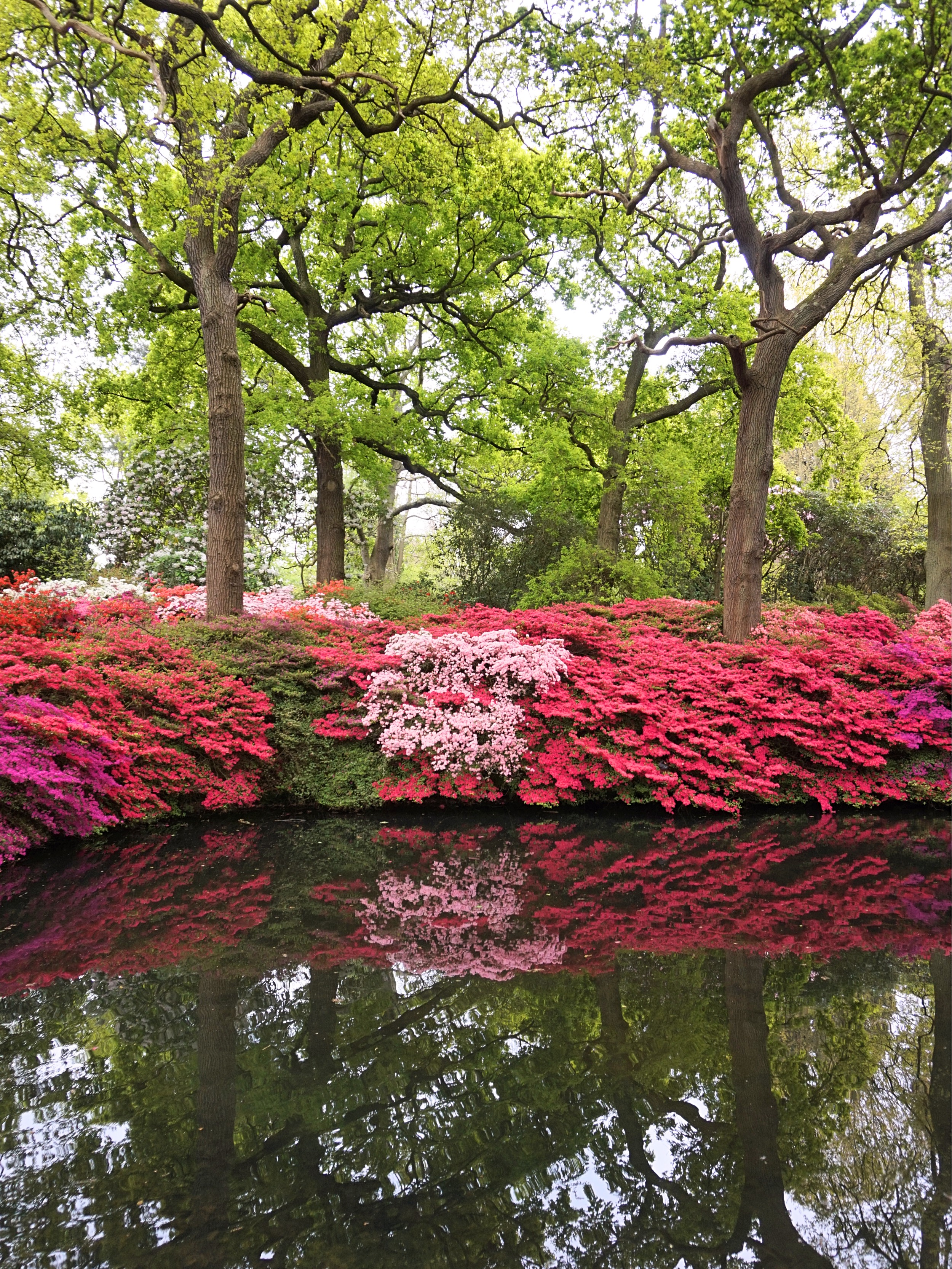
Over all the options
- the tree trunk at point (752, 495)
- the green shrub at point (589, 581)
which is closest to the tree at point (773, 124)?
the tree trunk at point (752, 495)

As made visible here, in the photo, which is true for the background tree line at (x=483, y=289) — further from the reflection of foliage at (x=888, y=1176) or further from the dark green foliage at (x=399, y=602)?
the reflection of foliage at (x=888, y=1176)

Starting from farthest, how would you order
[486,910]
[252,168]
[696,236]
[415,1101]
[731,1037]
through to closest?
[696,236]
[252,168]
[486,910]
[731,1037]
[415,1101]

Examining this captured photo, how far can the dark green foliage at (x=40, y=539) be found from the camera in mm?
13328

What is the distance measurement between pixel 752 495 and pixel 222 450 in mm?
5791

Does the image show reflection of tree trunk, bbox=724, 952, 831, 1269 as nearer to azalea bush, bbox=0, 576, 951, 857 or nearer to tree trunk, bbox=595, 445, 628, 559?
azalea bush, bbox=0, 576, 951, 857

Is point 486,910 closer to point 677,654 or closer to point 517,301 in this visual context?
point 677,654

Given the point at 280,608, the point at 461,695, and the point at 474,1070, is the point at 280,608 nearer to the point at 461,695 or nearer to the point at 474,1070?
the point at 461,695

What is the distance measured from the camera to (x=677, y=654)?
24.1ft

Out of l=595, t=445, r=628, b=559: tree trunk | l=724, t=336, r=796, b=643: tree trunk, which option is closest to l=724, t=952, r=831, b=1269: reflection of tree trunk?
l=724, t=336, r=796, b=643: tree trunk

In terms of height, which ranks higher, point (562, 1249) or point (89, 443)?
A: point (89, 443)

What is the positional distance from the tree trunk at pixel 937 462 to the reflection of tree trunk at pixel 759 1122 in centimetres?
1079

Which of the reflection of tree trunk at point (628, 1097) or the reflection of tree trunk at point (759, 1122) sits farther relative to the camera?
the reflection of tree trunk at point (628, 1097)

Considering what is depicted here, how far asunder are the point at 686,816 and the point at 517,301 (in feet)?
31.3

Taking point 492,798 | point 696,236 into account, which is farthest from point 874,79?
point 492,798
